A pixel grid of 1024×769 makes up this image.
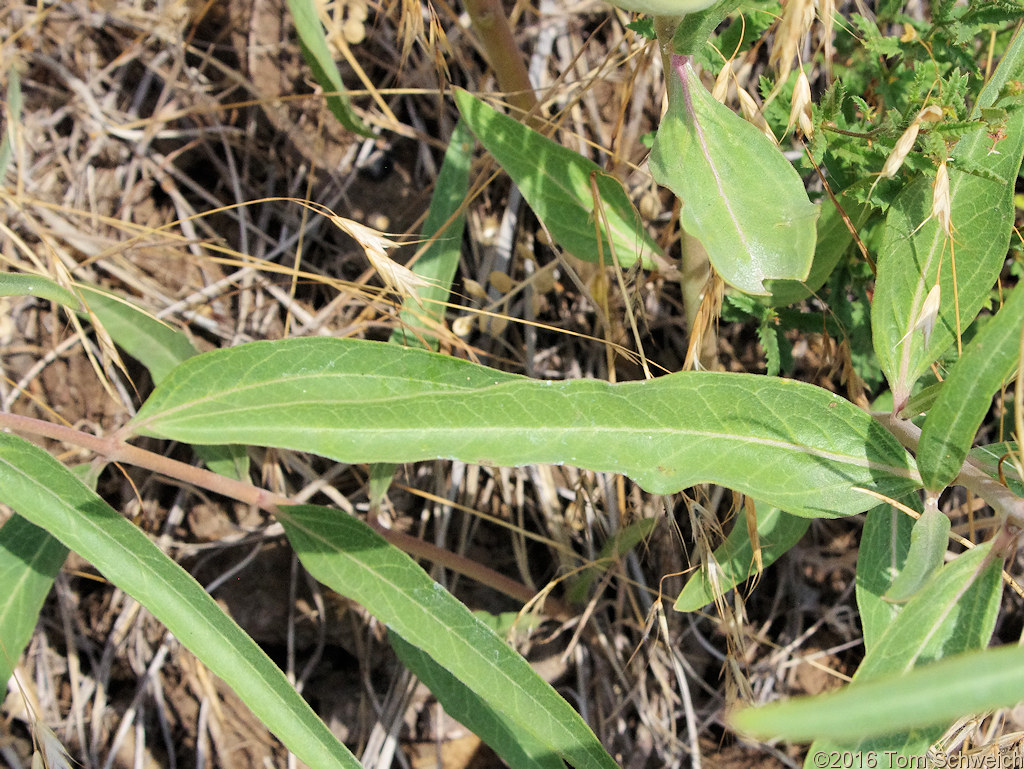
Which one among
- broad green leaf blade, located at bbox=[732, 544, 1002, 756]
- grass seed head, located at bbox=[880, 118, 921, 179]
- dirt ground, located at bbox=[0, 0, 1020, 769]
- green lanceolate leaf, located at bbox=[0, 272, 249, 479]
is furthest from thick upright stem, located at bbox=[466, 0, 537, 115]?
broad green leaf blade, located at bbox=[732, 544, 1002, 756]

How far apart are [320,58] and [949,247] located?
1.17 meters

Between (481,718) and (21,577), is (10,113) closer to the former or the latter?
(21,577)

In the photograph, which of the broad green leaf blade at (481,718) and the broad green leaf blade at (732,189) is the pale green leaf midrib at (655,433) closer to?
the broad green leaf blade at (732,189)

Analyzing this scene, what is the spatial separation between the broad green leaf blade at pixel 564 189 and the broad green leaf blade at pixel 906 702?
2.90 feet

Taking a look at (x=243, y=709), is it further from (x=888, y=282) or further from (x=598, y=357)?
(x=888, y=282)

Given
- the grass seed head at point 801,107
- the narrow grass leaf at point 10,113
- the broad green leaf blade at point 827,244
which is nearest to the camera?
the grass seed head at point 801,107

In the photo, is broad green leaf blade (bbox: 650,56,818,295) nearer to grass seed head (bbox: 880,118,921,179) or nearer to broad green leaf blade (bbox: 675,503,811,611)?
grass seed head (bbox: 880,118,921,179)

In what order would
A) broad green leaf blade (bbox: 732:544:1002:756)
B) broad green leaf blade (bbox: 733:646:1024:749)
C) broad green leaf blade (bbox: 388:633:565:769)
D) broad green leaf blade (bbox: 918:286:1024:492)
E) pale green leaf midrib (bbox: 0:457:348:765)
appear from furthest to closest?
broad green leaf blade (bbox: 388:633:565:769)
pale green leaf midrib (bbox: 0:457:348:765)
broad green leaf blade (bbox: 732:544:1002:756)
broad green leaf blade (bbox: 918:286:1024:492)
broad green leaf blade (bbox: 733:646:1024:749)

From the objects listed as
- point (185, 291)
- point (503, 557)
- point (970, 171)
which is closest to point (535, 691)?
point (503, 557)

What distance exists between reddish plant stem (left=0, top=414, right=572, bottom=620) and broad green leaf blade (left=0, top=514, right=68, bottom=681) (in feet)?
0.63

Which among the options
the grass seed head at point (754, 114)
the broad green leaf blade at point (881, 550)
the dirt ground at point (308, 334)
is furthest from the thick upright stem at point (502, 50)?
the broad green leaf blade at point (881, 550)

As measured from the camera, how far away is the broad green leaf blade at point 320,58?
57.7 inches

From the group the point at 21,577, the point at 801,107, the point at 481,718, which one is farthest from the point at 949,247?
the point at 21,577

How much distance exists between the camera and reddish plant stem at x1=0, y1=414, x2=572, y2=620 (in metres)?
1.23
